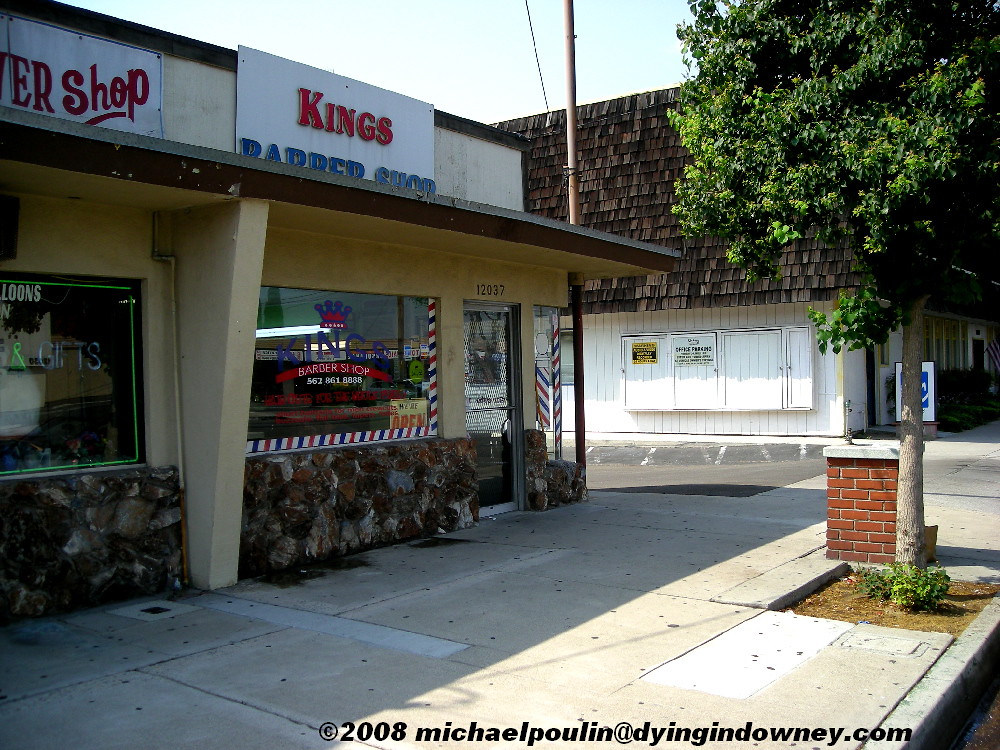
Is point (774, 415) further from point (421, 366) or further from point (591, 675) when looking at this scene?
point (591, 675)

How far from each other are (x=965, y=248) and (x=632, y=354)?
13645mm

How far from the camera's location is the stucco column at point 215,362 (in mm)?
6586

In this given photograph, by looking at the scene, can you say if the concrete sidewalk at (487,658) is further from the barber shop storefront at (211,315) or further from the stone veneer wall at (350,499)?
the barber shop storefront at (211,315)

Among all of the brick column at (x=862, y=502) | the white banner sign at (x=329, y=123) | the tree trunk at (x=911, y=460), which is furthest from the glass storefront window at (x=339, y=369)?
the tree trunk at (x=911, y=460)

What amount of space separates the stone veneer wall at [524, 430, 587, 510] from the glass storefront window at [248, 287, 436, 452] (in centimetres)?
177

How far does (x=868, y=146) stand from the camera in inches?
259

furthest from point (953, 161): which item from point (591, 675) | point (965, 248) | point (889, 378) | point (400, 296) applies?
point (889, 378)

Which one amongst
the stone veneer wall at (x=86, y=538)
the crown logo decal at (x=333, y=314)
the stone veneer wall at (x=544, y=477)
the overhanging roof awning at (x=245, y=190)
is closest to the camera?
the overhanging roof awning at (x=245, y=190)

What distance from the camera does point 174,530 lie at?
6.99m

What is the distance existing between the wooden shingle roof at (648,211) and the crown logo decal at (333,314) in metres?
11.8

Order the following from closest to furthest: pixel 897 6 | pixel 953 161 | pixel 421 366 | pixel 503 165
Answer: pixel 953 161 → pixel 897 6 → pixel 421 366 → pixel 503 165

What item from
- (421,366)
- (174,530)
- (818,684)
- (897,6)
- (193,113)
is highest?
(897,6)

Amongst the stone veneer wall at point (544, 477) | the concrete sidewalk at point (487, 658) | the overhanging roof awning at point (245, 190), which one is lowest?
the concrete sidewalk at point (487, 658)

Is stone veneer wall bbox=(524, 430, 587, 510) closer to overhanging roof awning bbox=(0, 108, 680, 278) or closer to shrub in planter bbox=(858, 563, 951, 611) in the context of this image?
overhanging roof awning bbox=(0, 108, 680, 278)
